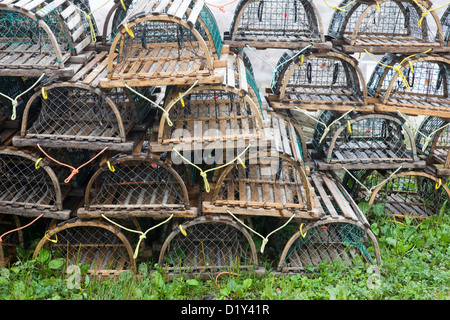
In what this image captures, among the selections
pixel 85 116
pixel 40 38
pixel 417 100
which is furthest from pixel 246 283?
pixel 40 38

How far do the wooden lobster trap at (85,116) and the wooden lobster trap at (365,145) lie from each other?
7.41 ft

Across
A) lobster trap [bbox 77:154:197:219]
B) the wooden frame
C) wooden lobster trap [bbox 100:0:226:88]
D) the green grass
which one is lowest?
the green grass

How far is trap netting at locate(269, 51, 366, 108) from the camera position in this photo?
5.18m

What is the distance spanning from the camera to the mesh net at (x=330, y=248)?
479 cm

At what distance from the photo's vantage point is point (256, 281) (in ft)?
14.8

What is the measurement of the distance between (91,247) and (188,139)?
6.03 feet

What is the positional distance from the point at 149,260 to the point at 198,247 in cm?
58

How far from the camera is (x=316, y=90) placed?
18.7 ft

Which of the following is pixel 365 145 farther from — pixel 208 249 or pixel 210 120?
pixel 208 249

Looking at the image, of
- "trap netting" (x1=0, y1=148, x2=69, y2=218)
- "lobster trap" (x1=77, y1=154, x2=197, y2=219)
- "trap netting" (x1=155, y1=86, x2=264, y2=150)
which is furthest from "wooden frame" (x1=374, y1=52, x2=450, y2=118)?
"trap netting" (x1=0, y1=148, x2=69, y2=218)

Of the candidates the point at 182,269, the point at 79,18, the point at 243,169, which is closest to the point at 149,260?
the point at 182,269

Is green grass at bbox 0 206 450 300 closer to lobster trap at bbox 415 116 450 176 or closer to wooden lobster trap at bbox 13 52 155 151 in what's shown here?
lobster trap at bbox 415 116 450 176

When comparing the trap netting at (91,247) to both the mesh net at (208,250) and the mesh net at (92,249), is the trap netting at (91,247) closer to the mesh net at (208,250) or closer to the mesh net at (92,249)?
the mesh net at (92,249)
